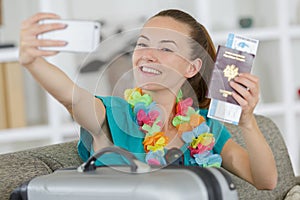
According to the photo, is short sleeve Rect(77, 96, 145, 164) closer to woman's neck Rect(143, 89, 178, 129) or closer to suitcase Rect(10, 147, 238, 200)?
woman's neck Rect(143, 89, 178, 129)

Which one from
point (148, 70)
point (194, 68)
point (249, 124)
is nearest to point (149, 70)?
point (148, 70)

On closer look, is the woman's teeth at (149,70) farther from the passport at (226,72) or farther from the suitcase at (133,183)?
the suitcase at (133,183)

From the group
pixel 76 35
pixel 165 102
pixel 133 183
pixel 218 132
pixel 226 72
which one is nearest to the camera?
pixel 133 183

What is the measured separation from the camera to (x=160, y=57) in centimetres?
150

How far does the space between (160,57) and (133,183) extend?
34 cm

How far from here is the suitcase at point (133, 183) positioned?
1217 millimetres

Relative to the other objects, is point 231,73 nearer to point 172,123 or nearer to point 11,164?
point 172,123

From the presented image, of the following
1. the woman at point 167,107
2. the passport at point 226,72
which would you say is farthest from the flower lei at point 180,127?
the passport at point 226,72

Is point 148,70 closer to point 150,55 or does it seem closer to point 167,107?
point 150,55

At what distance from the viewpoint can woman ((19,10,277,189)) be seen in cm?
149

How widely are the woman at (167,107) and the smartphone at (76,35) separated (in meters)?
0.08

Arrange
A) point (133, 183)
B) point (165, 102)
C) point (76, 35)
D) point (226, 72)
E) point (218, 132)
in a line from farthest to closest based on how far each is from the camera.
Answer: point (218, 132), point (165, 102), point (226, 72), point (76, 35), point (133, 183)

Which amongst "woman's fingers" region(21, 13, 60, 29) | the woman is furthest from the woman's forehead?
"woman's fingers" region(21, 13, 60, 29)

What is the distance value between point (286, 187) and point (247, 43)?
29.2 inches
